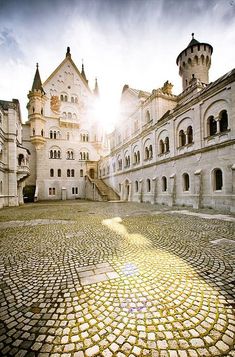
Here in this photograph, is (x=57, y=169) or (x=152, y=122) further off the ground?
(x=152, y=122)

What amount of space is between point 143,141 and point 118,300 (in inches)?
902

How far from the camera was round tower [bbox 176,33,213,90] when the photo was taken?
2722cm

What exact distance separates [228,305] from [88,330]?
2.25 metres

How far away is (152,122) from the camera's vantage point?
22.5 metres

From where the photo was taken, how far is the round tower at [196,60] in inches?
1072

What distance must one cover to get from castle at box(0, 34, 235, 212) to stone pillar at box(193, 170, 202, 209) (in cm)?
8

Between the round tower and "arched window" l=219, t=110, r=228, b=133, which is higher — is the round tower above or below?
above

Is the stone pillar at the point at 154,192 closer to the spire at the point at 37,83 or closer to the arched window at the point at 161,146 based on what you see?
the arched window at the point at 161,146

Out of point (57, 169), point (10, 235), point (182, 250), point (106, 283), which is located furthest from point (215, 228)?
point (57, 169)

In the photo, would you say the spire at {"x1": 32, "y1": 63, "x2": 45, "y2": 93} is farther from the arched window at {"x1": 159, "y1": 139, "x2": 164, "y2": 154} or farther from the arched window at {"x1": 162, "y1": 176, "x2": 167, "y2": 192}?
the arched window at {"x1": 162, "y1": 176, "x2": 167, "y2": 192}

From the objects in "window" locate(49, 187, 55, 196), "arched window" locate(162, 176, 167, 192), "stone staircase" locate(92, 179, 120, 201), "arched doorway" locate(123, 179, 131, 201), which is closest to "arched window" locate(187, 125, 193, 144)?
"arched window" locate(162, 176, 167, 192)

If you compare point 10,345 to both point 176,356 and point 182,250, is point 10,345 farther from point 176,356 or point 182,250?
point 182,250

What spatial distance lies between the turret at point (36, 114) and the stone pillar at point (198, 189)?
104 feet

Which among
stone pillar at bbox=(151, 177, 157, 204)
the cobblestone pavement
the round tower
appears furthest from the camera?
the round tower
